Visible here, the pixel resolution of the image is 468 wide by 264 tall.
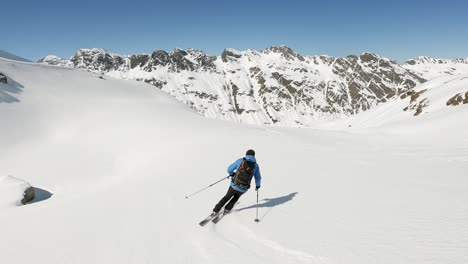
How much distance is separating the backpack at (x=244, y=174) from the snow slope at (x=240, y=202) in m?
1.13

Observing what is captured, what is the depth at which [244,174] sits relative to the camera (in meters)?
10.5

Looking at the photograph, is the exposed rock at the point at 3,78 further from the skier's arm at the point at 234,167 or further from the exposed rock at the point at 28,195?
the skier's arm at the point at 234,167

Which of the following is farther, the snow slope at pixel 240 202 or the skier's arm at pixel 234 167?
the skier's arm at pixel 234 167

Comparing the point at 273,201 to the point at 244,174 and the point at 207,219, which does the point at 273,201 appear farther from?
the point at 207,219

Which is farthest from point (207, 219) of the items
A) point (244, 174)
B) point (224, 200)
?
point (244, 174)

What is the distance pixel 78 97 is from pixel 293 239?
48921 mm

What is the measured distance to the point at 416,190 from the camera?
12531 mm

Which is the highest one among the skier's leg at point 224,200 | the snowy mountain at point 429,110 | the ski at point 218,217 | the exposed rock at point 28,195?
the snowy mountain at point 429,110

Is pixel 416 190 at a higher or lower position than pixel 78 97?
lower

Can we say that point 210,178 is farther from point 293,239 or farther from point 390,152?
point 390,152

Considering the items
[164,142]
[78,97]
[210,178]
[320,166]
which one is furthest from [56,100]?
[320,166]

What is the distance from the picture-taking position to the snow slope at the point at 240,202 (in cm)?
764

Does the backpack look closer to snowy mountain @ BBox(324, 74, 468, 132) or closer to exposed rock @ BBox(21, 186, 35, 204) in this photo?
exposed rock @ BBox(21, 186, 35, 204)

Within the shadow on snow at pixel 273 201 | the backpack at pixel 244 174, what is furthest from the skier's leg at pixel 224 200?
the shadow on snow at pixel 273 201
